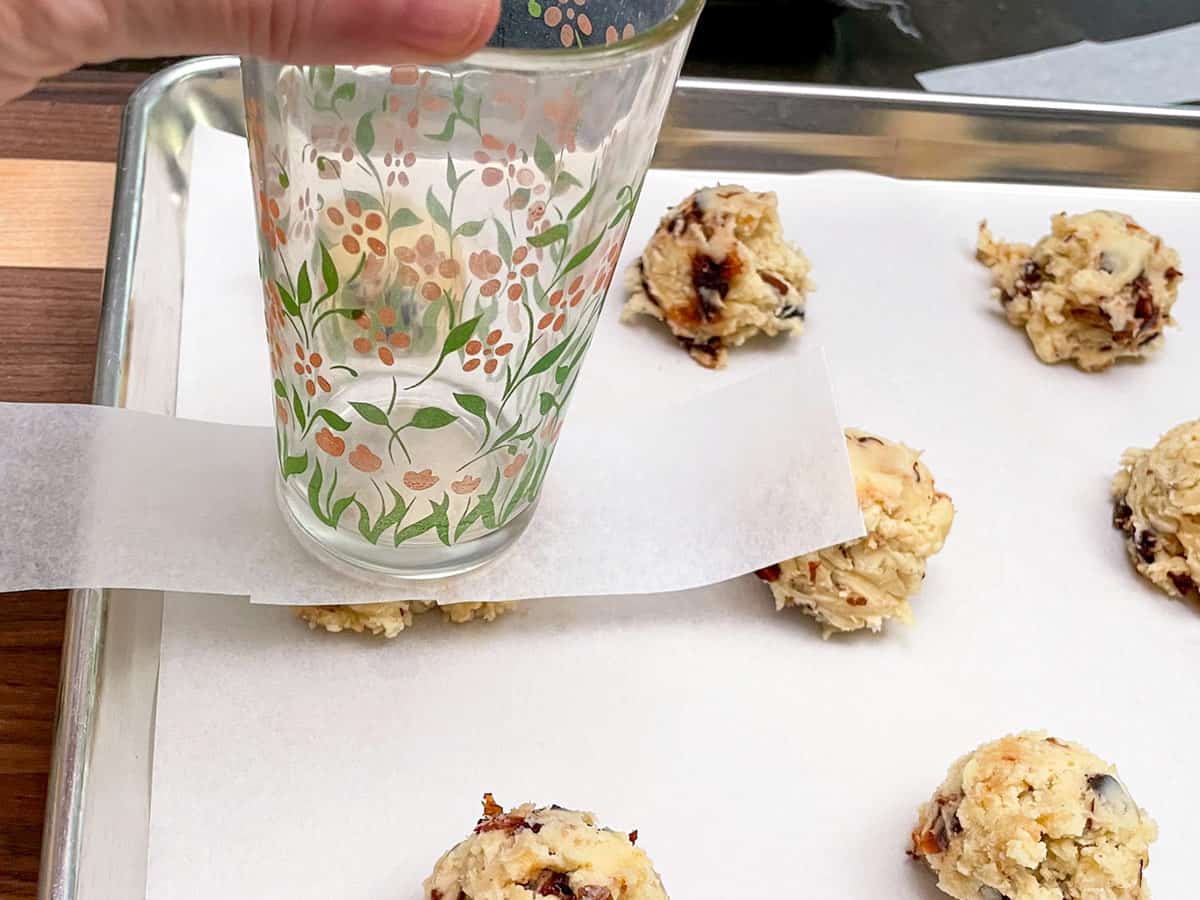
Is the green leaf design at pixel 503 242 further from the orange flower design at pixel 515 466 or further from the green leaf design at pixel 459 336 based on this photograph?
the orange flower design at pixel 515 466

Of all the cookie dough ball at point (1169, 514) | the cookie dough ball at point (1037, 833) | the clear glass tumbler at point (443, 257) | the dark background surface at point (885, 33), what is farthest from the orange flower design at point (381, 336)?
the dark background surface at point (885, 33)

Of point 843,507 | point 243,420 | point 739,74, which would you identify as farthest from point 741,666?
point 739,74

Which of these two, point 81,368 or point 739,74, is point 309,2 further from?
point 739,74

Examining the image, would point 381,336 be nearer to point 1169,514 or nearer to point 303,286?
point 303,286

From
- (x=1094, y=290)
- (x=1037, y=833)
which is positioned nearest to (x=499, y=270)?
(x=1037, y=833)

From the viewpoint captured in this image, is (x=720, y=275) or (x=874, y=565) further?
(x=720, y=275)
